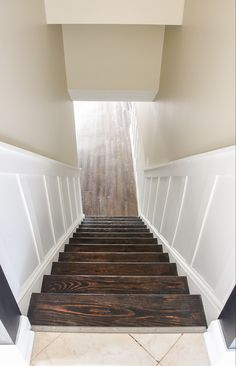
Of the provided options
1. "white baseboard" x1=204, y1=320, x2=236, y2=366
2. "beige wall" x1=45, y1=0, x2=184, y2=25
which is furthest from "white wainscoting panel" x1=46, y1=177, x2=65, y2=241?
"white baseboard" x1=204, y1=320, x2=236, y2=366

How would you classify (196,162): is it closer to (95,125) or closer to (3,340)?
(3,340)

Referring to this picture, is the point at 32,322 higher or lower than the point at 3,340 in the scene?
lower

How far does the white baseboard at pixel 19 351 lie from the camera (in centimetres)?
98

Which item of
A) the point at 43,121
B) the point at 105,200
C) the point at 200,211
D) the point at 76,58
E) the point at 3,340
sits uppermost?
the point at 76,58

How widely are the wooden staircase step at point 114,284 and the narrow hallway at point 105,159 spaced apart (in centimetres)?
309

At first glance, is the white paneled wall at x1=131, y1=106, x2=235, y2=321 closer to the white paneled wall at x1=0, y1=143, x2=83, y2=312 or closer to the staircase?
the staircase

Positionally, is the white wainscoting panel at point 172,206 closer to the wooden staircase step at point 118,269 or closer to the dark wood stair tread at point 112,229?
the wooden staircase step at point 118,269

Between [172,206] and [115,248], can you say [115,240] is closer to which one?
[115,248]

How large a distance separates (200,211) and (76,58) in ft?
7.41

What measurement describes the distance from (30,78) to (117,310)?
55.2 inches

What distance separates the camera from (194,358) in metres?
1.04

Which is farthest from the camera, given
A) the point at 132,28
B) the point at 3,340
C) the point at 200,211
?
the point at 132,28

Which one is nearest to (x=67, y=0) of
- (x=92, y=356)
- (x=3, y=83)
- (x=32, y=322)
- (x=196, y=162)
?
(x=3, y=83)

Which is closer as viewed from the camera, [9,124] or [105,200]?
[9,124]
